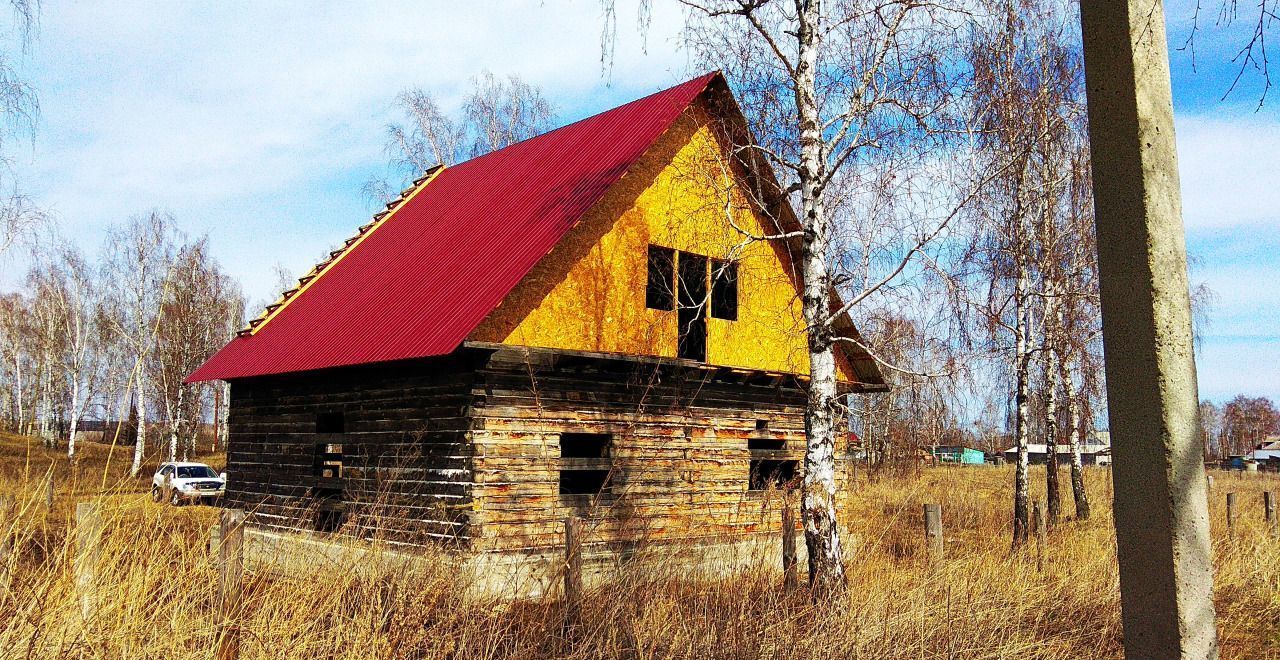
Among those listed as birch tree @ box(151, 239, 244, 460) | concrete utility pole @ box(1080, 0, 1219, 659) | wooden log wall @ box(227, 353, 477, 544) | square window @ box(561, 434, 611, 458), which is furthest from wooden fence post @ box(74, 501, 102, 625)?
birch tree @ box(151, 239, 244, 460)

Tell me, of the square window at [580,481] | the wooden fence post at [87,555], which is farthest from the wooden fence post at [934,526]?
the wooden fence post at [87,555]

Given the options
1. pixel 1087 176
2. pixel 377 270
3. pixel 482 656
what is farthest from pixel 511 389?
pixel 1087 176

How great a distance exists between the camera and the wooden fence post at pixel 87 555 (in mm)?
4641

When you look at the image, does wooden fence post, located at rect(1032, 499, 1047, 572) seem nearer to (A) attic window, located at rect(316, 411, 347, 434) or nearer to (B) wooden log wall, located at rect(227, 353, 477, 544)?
(B) wooden log wall, located at rect(227, 353, 477, 544)

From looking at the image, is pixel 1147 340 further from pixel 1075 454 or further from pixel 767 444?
pixel 1075 454

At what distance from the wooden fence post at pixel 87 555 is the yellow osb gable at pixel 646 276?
5601 millimetres

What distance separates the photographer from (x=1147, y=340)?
10.4 feet

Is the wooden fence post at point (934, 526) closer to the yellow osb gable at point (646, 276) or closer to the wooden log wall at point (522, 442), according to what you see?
the wooden log wall at point (522, 442)

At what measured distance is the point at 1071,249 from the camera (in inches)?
648

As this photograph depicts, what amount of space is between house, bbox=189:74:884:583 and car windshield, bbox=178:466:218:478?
40.6ft

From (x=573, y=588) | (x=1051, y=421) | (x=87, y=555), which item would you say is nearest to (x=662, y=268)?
(x=573, y=588)

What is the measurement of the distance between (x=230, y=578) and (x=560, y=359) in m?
6.09

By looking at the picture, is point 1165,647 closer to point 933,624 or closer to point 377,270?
point 933,624

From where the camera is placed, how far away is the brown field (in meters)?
4.73
